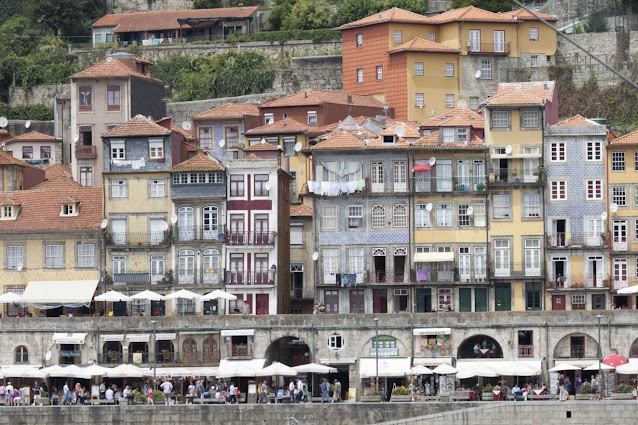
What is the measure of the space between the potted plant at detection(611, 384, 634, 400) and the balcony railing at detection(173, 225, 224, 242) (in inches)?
762

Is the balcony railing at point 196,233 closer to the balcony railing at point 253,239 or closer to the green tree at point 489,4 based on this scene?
the balcony railing at point 253,239

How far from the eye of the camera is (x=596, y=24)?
99812mm

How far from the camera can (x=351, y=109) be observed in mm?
93000

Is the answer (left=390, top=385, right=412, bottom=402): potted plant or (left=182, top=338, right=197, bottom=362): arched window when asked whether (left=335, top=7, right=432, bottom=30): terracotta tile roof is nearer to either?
(left=182, top=338, right=197, bottom=362): arched window

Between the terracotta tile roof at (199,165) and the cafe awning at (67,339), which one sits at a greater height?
the terracotta tile roof at (199,165)

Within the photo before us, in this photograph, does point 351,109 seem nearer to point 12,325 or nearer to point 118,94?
point 118,94

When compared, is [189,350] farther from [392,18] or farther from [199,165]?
[392,18]

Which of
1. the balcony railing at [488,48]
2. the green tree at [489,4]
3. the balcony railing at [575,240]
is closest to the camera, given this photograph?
the balcony railing at [575,240]

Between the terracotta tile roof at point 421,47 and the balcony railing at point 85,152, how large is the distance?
1655cm

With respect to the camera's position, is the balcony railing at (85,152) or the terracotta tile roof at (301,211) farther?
the balcony railing at (85,152)

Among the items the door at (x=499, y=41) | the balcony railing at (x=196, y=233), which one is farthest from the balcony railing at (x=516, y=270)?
the door at (x=499, y=41)

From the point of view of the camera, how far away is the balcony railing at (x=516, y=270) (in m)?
76.4

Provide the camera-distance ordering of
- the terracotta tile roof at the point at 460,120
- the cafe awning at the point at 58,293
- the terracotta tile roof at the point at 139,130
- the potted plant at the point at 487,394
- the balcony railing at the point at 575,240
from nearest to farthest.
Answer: the potted plant at the point at 487,394, the cafe awning at the point at 58,293, the balcony railing at the point at 575,240, the terracotta tile roof at the point at 460,120, the terracotta tile roof at the point at 139,130

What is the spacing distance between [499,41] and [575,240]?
22.7 meters
